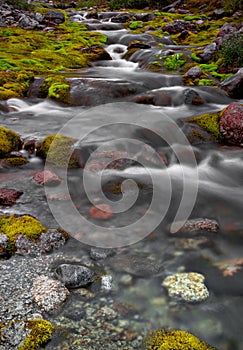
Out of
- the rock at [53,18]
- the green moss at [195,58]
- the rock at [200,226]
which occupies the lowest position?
the rock at [200,226]

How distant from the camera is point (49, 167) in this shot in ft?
24.5

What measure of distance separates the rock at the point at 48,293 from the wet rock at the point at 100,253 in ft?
2.57

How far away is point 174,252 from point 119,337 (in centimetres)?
175

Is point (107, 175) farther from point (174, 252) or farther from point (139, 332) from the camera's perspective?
point (139, 332)

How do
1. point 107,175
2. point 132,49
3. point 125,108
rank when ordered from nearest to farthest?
point 107,175
point 125,108
point 132,49

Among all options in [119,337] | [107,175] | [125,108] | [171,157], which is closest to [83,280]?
[119,337]

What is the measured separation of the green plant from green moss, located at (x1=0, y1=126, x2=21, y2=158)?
11608 mm

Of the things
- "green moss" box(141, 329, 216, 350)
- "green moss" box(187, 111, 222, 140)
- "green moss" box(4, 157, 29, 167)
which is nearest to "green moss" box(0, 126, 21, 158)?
"green moss" box(4, 157, 29, 167)

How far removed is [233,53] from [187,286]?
14180 mm

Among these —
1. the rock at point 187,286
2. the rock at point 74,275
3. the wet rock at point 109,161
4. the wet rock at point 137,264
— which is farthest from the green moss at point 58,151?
the rock at point 187,286

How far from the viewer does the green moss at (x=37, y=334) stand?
3.12 metres

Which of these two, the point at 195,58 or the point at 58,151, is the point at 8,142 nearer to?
the point at 58,151

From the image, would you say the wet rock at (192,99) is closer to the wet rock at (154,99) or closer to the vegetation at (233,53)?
the wet rock at (154,99)

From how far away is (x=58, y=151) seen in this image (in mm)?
7824
